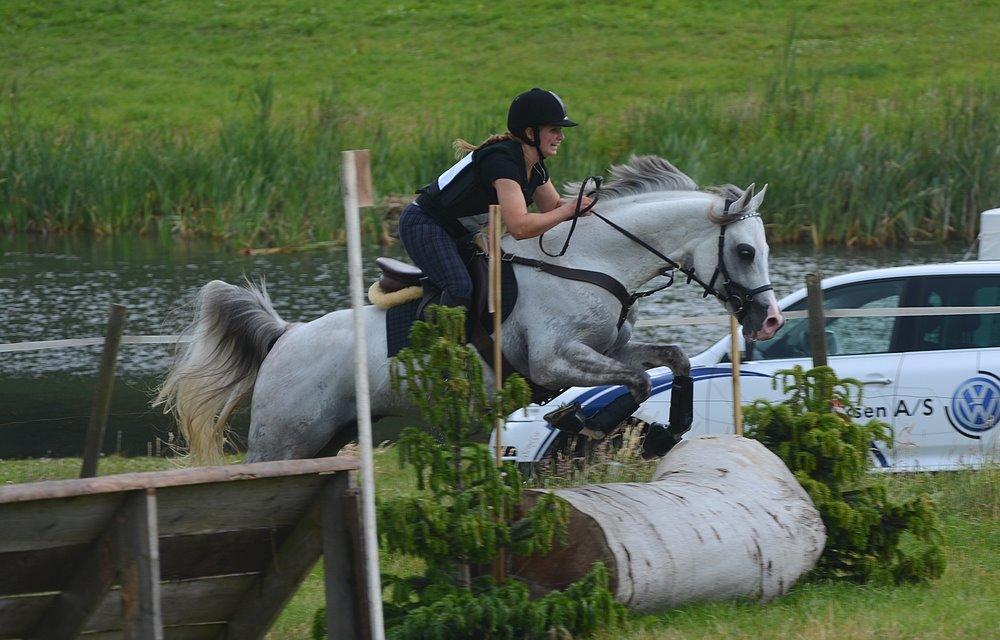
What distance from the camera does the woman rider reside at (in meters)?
6.44

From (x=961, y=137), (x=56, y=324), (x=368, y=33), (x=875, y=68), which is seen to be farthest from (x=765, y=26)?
(x=56, y=324)

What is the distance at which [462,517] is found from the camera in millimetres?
4797

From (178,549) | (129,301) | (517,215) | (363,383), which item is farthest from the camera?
(129,301)

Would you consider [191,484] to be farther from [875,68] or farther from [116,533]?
[875,68]

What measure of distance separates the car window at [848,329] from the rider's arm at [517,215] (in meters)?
2.75

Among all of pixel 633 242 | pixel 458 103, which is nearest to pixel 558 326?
pixel 633 242

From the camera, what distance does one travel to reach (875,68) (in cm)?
3092

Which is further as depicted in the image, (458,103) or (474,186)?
(458,103)

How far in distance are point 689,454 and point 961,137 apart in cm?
1475

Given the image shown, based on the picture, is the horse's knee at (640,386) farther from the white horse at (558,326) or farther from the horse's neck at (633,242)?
the horse's neck at (633,242)

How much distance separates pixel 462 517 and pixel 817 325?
12.2ft

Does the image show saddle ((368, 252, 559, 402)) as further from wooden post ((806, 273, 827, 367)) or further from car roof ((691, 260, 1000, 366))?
car roof ((691, 260, 1000, 366))

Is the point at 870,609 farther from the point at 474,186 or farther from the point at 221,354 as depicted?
the point at 221,354

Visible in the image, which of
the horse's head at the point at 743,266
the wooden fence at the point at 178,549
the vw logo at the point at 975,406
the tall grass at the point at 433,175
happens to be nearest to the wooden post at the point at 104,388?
the wooden fence at the point at 178,549
